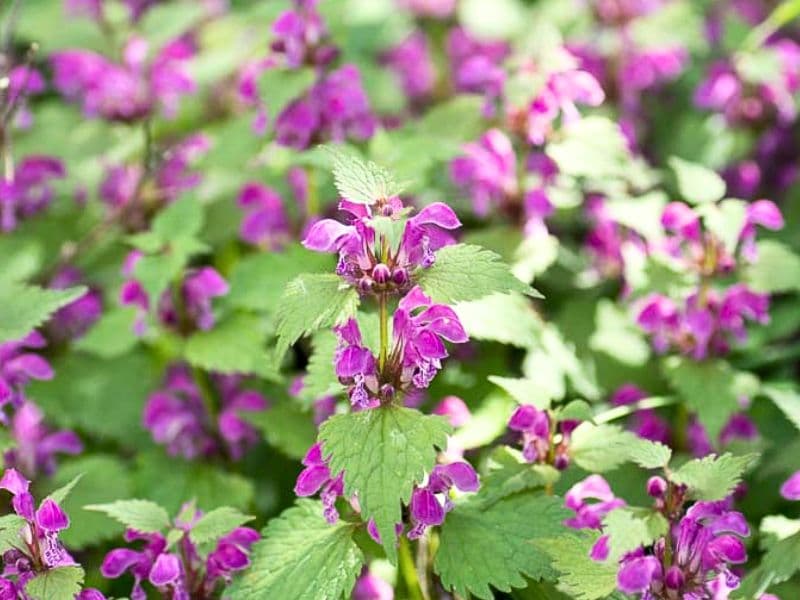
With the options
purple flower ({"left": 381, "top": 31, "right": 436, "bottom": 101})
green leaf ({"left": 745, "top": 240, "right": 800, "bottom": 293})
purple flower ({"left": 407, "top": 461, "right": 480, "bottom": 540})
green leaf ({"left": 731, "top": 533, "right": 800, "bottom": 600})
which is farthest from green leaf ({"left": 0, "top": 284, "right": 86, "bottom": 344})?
purple flower ({"left": 381, "top": 31, "right": 436, "bottom": 101})

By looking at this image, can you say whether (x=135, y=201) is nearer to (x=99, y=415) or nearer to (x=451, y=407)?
(x=99, y=415)

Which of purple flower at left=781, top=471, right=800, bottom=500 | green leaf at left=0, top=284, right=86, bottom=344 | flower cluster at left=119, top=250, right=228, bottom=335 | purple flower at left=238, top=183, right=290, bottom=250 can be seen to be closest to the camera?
purple flower at left=781, top=471, right=800, bottom=500

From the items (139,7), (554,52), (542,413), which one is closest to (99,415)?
(542,413)

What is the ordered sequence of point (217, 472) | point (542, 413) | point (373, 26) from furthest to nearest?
point (373, 26), point (217, 472), point (542, 413)

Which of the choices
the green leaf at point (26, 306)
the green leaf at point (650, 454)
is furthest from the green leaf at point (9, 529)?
the green leaf at point (650, 454)

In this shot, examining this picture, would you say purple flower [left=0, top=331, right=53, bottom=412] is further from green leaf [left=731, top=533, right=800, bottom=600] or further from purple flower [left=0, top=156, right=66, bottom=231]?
green leaf [left=731, top=533, right=800, bottom=600]

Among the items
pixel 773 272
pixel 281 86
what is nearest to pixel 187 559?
pixel 281 86
